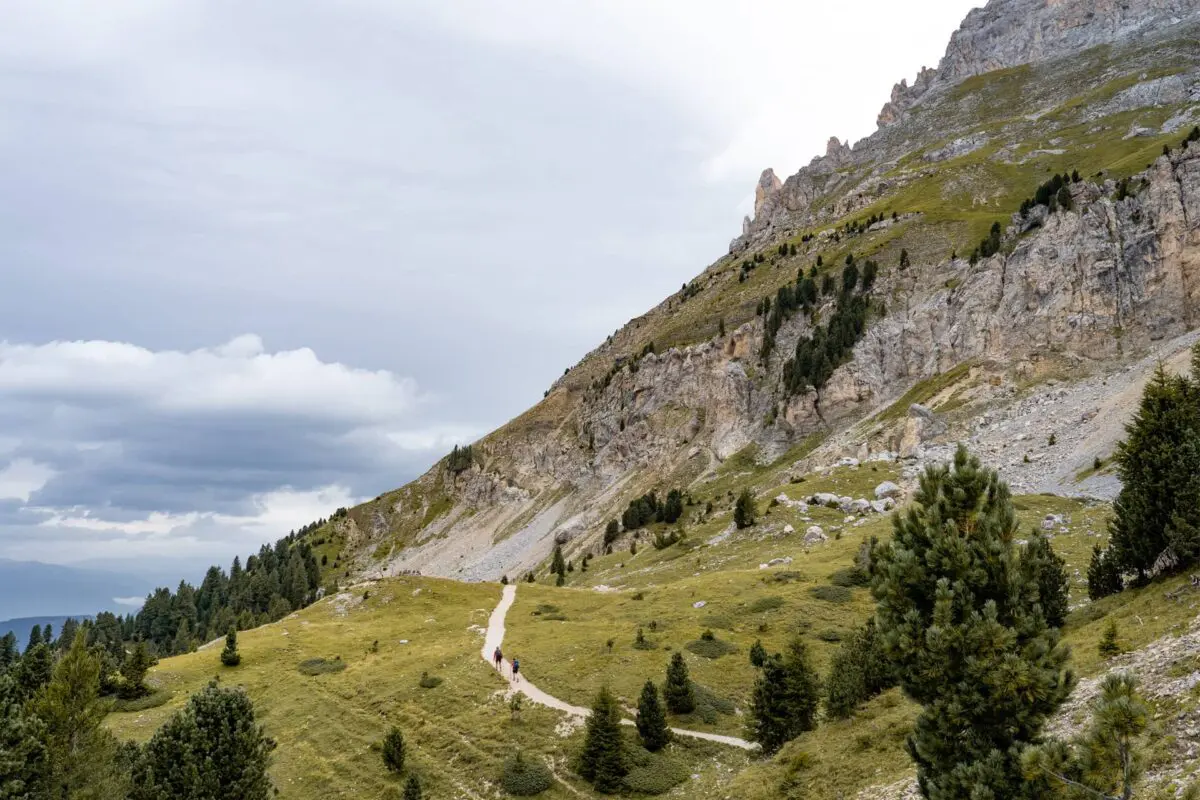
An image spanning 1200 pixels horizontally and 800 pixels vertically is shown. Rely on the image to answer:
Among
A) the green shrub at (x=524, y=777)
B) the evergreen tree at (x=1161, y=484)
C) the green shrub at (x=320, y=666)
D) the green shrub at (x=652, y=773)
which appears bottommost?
the green shrub at (x=652, y=773)

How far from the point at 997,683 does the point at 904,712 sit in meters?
14.9

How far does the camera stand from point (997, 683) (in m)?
14.3

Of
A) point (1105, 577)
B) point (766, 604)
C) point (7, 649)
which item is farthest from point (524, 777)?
point (7, 649)

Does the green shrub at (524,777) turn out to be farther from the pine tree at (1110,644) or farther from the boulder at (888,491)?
the boulder at (888,491)

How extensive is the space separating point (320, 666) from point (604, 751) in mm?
29854

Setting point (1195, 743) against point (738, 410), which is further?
point (738, 410)

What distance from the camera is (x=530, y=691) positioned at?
42938mm

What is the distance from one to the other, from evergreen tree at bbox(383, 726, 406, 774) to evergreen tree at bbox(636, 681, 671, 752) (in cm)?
1256

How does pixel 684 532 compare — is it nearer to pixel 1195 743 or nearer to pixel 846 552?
pixel 846 552

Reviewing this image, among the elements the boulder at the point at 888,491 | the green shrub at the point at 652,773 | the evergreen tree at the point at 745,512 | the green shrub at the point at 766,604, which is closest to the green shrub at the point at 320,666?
the green shrub at the point at 652,773

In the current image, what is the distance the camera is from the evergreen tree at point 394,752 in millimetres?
34656

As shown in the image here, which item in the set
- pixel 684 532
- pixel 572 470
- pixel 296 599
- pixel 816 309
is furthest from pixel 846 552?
pixel 296 599

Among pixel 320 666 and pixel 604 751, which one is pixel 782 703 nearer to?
pixel 604 751

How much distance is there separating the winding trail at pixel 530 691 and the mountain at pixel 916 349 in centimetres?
4786
